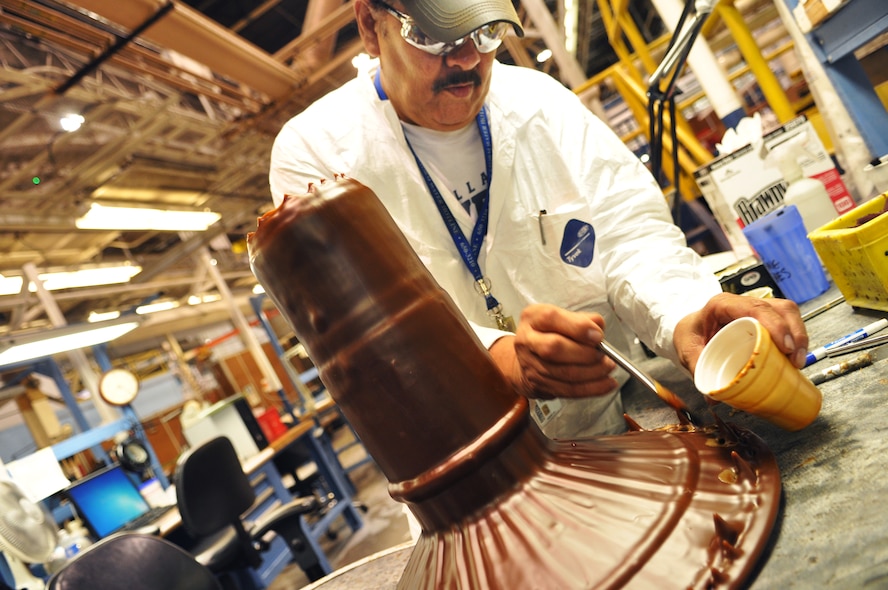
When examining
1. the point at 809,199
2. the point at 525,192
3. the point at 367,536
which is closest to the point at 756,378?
the point at 525,192

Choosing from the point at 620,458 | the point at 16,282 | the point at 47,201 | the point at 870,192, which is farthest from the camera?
the point at 16,282

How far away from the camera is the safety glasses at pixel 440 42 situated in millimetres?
1112

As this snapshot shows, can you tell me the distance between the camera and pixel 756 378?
609 millimetres

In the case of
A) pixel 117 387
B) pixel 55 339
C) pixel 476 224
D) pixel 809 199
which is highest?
pixel 55 339

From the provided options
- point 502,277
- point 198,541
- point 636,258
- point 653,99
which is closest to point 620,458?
point 636,258

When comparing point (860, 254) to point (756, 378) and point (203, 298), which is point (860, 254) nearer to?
point (756, 378)

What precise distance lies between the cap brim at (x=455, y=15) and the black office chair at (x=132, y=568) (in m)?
1.67

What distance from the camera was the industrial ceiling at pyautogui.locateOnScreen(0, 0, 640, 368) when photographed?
169 inches

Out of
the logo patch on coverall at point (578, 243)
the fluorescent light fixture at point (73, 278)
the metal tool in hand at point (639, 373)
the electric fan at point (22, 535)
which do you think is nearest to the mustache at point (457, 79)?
the logo patch on coverall at point (578, 243)

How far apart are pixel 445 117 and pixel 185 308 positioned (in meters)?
11.4

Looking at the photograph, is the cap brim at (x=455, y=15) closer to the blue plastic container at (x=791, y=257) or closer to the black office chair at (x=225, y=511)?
the blue plastic container at (x=791, y=257)

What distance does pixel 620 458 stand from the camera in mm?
649

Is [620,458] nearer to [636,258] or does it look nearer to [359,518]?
[636,258]

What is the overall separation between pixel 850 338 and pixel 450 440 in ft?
2.52
